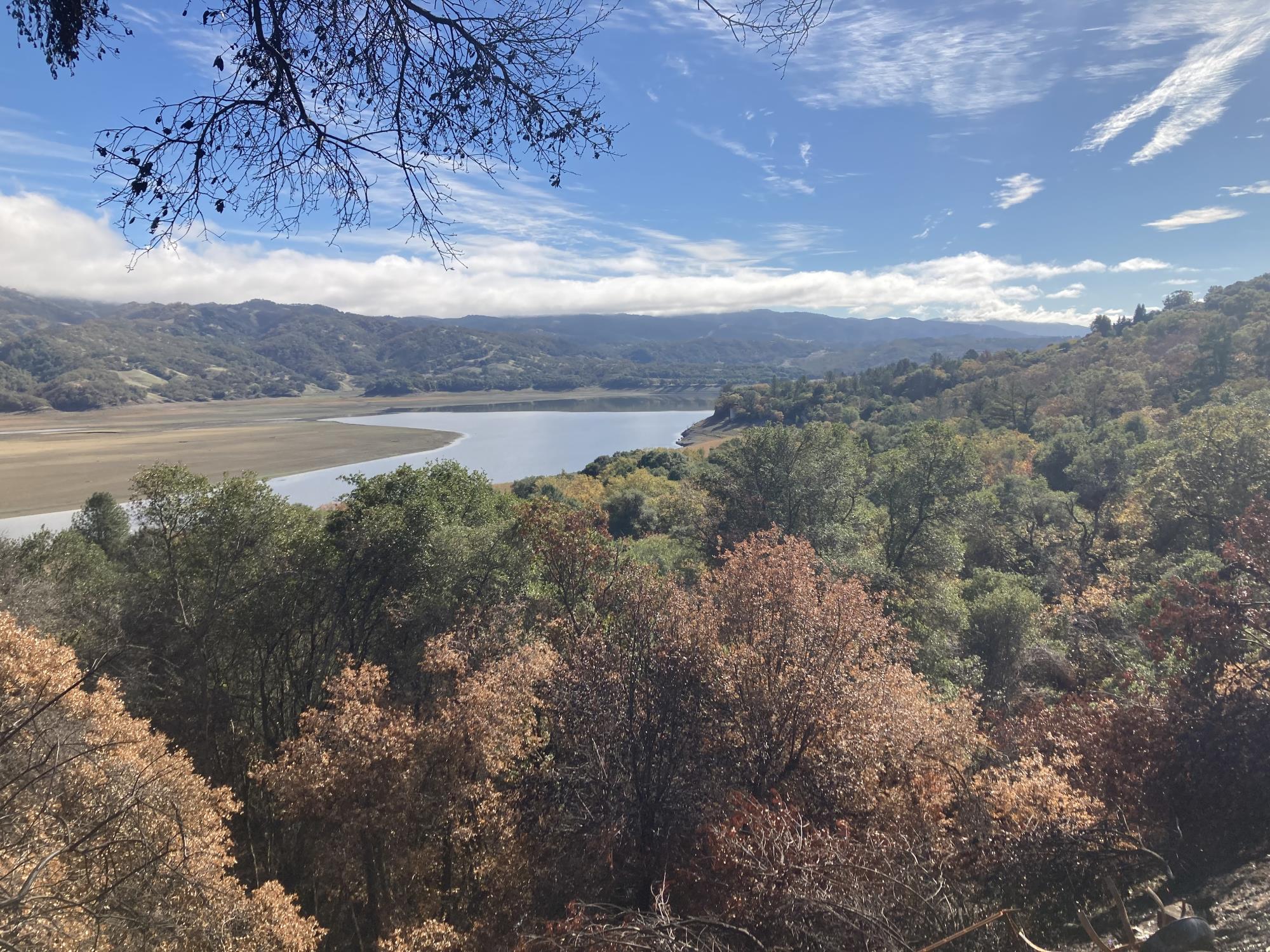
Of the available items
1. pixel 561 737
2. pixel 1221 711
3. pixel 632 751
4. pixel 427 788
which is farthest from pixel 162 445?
pixel 1221 711

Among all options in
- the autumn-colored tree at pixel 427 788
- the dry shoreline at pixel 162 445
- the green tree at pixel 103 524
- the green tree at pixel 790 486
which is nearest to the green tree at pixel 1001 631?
the green tree at pixel 790 486

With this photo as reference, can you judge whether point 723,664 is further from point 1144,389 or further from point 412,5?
point 1144,389

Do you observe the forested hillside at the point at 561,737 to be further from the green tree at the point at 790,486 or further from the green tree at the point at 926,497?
the green tree at the point at 790,486

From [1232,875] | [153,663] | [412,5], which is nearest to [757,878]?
[1232,875]

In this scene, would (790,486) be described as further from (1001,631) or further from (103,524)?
(103,524)

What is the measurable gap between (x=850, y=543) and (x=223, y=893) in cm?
2128

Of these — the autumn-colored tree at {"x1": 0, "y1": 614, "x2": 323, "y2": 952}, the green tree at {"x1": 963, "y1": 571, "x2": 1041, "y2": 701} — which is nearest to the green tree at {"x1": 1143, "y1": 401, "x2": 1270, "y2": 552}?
the green tree at {"x1": 963, "y1": 571, "x2": 1041, "y2": 701}

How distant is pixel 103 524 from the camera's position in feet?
79.3

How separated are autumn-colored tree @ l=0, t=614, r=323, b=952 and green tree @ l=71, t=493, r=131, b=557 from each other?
713 inches

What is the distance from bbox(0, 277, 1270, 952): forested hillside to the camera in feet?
21.8

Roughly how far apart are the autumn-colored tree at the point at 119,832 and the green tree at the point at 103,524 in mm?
18117

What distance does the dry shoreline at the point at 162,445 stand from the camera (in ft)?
149

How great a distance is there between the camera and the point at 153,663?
43.5ft

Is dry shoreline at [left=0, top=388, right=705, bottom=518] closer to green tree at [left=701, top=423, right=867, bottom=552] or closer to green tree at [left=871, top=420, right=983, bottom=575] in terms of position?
green tree at [left=701, top=423, right=867, bottom=552]
